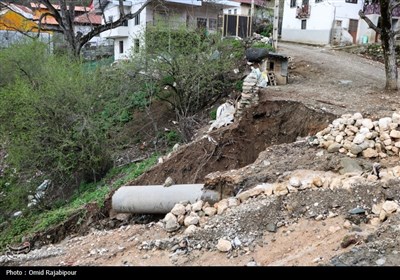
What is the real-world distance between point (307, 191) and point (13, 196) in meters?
8.31

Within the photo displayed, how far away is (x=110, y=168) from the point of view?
35.7ft

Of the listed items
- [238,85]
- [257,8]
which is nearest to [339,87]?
[238,85]

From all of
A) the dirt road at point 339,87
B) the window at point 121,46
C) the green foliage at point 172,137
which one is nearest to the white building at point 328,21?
the dirt road at point 339,87

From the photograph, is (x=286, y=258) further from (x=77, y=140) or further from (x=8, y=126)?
(x=8, y=126)

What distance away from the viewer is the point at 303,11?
25094 mm

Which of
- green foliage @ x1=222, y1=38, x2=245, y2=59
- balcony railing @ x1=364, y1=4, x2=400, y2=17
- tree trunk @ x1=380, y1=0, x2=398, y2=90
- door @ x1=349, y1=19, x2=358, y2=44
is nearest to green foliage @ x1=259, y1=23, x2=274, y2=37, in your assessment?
door @ x1=349, y1=19, x2=358, y2=44

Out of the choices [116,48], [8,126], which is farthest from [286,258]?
[116,48]

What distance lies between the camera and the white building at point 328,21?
73.4ft

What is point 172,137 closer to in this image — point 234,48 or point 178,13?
point 234,48

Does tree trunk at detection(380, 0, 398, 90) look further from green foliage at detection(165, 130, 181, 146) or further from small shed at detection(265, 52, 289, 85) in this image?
green foliage at detection(165, 130, 181, 146)

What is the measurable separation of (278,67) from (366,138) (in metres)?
5.76

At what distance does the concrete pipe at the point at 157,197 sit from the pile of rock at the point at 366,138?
2208 millimetres

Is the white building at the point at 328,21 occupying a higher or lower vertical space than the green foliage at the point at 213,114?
higher

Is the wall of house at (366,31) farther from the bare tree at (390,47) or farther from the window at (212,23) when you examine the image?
the bare tree at (390,47)
